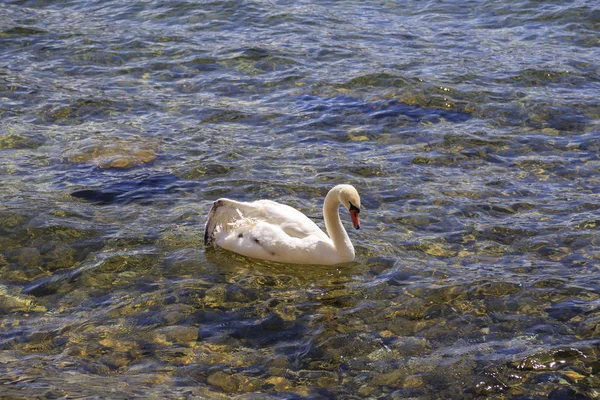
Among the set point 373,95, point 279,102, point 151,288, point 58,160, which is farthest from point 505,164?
point 58,160

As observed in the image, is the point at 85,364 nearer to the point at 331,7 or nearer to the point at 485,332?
the point at 485,332

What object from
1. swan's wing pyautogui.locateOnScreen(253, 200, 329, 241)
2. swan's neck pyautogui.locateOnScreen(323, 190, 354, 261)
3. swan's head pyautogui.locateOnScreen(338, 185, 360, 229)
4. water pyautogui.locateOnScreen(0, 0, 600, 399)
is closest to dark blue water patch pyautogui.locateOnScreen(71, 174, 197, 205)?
water pyautogui.locateOnScreen(0, 0, 600, 399)

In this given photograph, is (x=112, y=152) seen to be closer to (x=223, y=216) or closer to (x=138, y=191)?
(x=138, y=191)

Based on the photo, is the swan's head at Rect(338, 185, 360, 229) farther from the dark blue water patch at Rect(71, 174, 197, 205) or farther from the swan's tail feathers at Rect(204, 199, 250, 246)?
the dark blue water patch at Rect(71, 174, 197, 205)

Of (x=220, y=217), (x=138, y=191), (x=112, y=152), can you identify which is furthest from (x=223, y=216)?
(x=112, y=152)

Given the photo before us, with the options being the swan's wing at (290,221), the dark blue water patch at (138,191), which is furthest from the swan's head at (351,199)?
the dark blue water patch at (138,191)

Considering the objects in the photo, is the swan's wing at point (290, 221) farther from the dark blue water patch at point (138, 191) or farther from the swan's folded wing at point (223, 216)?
the dark blue water patch at point (138, 191)

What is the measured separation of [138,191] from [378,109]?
3870mm

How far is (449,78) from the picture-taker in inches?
521

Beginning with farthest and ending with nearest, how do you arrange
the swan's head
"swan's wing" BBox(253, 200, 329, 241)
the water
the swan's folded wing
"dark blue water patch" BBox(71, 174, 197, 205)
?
"dark blue water patch" BBox(71, 174, 197, 205) → the swan's folded wing → "swan's wing" BBox(253, 200, 329, 241) → the swan's head → the water

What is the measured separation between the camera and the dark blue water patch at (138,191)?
9.93 meters

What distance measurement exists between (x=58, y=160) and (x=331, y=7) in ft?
26.4

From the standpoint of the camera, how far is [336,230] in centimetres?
856

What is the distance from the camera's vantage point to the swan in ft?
27.9
